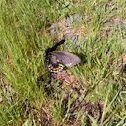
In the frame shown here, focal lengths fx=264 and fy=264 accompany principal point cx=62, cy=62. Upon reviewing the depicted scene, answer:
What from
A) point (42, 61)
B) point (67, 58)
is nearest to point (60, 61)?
point (67, 58)

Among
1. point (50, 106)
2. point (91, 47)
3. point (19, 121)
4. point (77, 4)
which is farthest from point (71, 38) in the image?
point (19, 121)

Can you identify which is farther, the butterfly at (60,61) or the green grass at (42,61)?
the butterfly at (60,61)

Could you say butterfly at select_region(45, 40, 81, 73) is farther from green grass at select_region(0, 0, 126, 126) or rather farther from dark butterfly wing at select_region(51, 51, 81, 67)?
green grass at select_region(0, 0, 126, 126)

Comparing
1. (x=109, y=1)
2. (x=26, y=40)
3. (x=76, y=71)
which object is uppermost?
(x=109, y=1)

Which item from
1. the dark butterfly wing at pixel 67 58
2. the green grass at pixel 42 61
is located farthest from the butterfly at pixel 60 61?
the green grass at pixel 42 61

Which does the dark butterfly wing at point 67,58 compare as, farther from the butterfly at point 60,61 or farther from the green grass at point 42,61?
the green grass at point 42,61

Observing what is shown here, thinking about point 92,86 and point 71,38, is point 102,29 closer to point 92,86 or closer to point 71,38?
point 71,38
